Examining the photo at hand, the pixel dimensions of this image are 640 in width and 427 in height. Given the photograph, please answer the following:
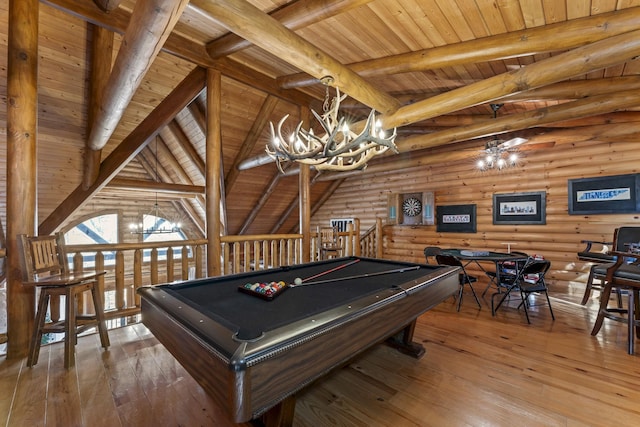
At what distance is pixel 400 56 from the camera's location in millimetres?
3092

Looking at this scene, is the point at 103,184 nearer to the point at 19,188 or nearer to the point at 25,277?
the point at 19,188

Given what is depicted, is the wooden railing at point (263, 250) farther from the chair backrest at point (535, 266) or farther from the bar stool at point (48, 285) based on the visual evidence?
the chair backrest at point (535, 266)

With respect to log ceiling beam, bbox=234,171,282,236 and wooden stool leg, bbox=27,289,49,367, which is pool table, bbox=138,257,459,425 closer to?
wooden stool leg, bbox=27,289,49,367

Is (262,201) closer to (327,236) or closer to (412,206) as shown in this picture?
(327,236)

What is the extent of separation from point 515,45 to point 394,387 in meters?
3.06

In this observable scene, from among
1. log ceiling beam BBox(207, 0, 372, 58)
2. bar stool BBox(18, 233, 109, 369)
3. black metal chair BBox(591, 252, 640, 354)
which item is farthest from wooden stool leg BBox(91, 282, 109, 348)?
black metal chair BBox(591, 252, 640, 354)

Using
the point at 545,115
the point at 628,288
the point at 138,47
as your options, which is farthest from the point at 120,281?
the point at 545,115

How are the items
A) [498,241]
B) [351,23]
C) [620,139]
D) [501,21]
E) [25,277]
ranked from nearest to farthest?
[25,277] < [501,21] < [351,23] < [620,139] < [498,241]

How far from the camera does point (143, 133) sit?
3.95 metres

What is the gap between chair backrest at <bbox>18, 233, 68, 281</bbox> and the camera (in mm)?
2205

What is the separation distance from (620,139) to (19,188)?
7.34 m

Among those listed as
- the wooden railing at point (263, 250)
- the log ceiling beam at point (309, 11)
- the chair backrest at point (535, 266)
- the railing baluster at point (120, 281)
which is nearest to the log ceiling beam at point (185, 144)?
the wooden railing at point (263, 250)

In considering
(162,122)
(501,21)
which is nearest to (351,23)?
(501,21)

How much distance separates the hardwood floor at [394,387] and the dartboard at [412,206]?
401 centimetres
